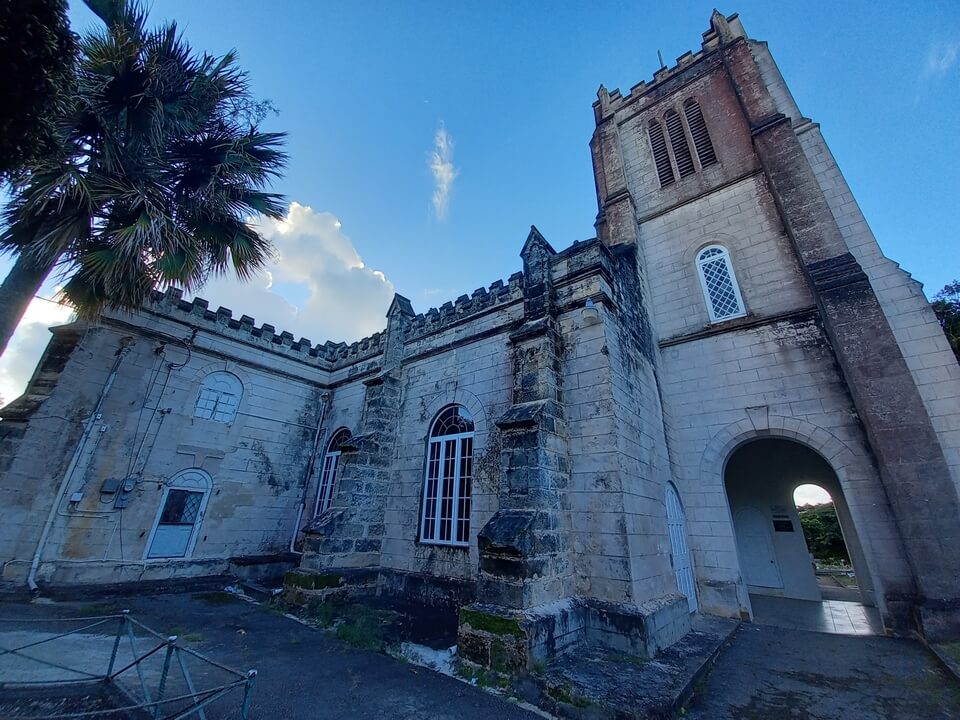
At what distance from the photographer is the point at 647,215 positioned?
39.4 ft

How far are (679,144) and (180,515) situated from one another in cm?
1876

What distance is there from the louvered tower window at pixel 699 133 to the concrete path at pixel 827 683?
39.8ft

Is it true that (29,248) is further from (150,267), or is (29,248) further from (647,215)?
(647,215)

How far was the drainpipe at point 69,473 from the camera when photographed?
25.1ft

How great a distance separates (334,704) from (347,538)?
4.56 m

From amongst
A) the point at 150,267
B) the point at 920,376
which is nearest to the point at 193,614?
the point at 150,267

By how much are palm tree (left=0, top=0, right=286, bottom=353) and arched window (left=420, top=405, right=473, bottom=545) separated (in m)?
6.24

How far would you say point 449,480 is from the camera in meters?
8.66

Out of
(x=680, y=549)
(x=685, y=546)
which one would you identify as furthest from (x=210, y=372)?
(x=685, y=546)

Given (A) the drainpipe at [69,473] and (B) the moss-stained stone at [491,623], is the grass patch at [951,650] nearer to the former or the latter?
(B) the moss-stained stone at [491,623]

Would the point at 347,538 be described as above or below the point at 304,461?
below

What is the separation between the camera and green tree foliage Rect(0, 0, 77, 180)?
2.54 meters

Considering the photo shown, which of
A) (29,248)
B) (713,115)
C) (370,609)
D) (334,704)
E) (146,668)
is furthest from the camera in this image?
(713,115)

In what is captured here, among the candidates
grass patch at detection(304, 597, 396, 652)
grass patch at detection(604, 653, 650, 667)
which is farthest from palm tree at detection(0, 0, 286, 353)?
grass patch at detection(604, 653, 650, 667)
